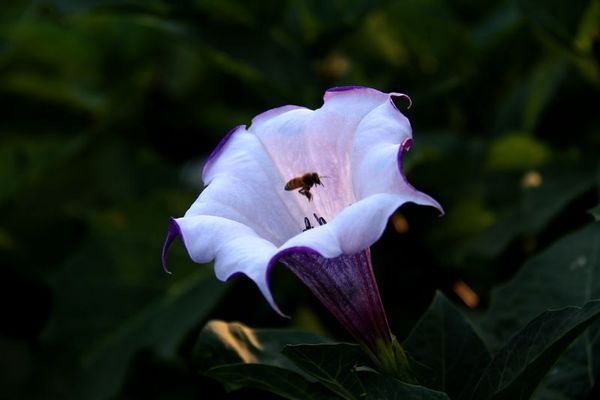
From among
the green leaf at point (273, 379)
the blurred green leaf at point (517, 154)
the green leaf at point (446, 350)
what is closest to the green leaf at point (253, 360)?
the green leaf at point (273, 379)

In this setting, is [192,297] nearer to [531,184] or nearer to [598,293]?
[531,184]

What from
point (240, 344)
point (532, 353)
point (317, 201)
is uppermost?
point (317, 201)

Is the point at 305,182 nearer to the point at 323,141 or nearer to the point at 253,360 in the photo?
the point at 323,141

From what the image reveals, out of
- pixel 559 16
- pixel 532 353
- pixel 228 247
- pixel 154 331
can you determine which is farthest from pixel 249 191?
pixel 559 16

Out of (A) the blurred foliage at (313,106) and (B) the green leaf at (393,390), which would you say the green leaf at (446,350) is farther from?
(A) the blurred foliage at (313,106)

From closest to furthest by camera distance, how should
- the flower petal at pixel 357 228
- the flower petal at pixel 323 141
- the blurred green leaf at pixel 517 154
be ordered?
the flower petal at pixel 357 228 < the flower petal at pixel 323 141 < the blurred green leaf at pixel 517 154

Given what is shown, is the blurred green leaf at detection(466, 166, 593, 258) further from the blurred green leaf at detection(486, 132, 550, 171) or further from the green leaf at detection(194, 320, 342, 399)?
the green leaf at detection(194, 320, 342, 399)
